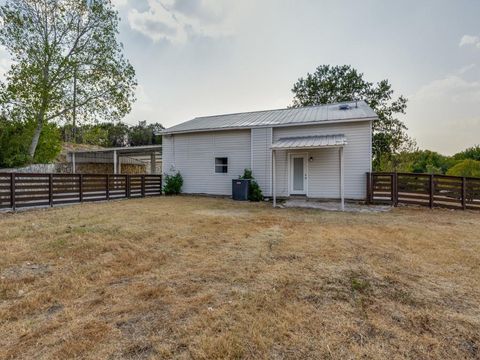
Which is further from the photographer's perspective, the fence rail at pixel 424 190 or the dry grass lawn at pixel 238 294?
the fence rail at pixel 424 190

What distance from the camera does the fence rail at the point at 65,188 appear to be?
8469 millimetres

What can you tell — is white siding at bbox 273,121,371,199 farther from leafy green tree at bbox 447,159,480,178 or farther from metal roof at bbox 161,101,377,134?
leafy green tree at bbox 447,159,480,178

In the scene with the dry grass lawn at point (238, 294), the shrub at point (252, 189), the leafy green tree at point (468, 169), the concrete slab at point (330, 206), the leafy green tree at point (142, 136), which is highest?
the leafy green tree at point (142, 136)

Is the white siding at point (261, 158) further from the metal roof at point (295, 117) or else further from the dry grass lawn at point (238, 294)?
the dry grass lawn at point (238, 294)

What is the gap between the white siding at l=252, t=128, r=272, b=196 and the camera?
11742 millimetres

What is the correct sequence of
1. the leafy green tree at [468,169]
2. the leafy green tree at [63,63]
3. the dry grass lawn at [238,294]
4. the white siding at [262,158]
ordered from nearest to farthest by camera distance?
the dry grass lawn at [238,294] → the white siding at [262,158] → the leafy green tree at [63,63] → the leafy green tree at [468,169]

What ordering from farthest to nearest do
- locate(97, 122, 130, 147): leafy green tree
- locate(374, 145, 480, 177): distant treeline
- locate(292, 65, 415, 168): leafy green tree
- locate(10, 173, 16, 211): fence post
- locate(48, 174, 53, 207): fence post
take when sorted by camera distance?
locate(97, 122, 130, 147): leafy green tree → locate(292, 65, 415, 168): leafy green tree → locate(374, 145, 480, 177): distant treeline → locate(48, 174, 53, 207): fence post → locate(10, 173, 16, 211): fence post

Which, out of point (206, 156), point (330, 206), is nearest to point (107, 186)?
point (206, 156)

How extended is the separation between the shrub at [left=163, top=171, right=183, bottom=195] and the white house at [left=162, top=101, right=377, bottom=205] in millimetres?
275

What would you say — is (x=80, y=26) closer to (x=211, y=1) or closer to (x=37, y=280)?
(x=211, y=1)


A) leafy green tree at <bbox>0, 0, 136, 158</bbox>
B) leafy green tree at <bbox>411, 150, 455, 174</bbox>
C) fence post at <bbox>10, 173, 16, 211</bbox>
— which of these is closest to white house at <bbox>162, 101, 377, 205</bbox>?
leafy green tree at <bbox>0, 0, 136, 158</bbox>

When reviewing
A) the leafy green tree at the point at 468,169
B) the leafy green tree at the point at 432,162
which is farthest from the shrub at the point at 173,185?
the leafy green tree at the point at 432,162

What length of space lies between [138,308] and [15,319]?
3.51ft

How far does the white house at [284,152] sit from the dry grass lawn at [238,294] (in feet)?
16.2
